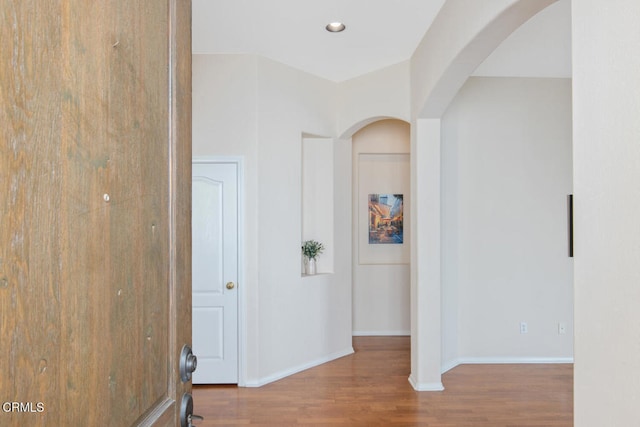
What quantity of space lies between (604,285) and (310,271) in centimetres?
359

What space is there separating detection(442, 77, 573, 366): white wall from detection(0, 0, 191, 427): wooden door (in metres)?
4.05

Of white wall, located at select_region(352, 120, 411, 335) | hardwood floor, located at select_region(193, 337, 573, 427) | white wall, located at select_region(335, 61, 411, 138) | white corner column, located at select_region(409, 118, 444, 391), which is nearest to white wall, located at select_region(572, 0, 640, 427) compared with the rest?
hardwood floor, located at select_region(193, 337, 573, 427)

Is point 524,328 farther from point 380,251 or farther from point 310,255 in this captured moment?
point 310,255

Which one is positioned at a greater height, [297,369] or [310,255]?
[310,255]

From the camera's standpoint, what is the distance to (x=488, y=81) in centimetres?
479

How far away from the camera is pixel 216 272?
4211 mm

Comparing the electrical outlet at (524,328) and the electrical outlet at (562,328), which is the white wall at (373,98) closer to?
the electrical outlet at (524,328)

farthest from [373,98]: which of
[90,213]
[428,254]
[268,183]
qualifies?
[90,213]

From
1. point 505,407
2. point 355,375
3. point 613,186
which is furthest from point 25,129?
point 355,375

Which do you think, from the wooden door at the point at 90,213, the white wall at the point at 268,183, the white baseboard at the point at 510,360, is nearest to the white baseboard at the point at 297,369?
the white wall at the point at 268,183

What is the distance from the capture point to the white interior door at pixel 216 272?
13.7 feet

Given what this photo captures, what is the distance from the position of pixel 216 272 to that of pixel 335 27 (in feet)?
7.67

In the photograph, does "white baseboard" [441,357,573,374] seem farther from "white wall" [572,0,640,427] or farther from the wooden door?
the wooden door

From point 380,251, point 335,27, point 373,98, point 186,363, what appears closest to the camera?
point 186,363
